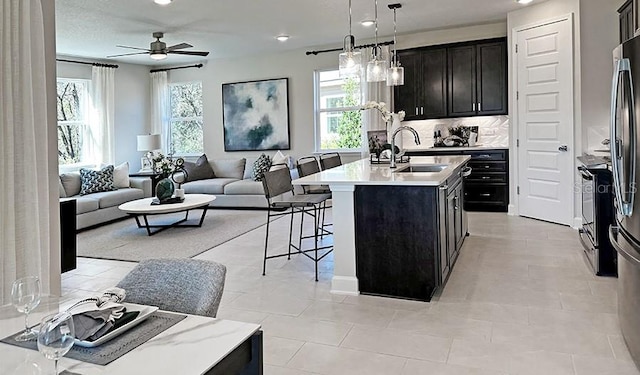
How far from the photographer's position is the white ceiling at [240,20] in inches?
216

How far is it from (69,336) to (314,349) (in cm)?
182

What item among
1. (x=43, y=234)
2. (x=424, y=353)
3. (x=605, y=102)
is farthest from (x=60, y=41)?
(x=605, y=102)

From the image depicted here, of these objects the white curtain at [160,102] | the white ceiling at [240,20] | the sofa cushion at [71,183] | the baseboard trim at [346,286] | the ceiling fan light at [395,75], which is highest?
the white ceiling at [240,20]

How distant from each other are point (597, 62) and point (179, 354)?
19.2 ft

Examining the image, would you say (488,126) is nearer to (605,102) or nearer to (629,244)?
(605,102)

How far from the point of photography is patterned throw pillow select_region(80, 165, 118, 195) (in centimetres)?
689

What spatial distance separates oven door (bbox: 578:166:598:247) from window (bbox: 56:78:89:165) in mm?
7688

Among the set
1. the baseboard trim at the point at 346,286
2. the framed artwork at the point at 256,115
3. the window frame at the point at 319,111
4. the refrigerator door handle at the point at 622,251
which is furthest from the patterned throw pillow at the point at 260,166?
the refrigerator door handle at the point at 622,251

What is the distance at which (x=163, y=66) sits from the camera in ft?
31.0

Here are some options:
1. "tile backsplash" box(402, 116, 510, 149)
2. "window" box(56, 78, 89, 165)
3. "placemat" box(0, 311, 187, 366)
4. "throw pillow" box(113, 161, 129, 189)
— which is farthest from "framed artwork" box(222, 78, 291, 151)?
"placemat" box(0, 311, 187, 366)

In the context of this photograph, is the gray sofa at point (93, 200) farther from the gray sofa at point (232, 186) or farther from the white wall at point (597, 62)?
the white wall at point (597, 62)

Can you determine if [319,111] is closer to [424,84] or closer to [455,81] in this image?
[424,84]

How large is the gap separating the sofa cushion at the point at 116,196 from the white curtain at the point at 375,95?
→ 3.71 m

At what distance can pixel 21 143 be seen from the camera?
97.4 inches
